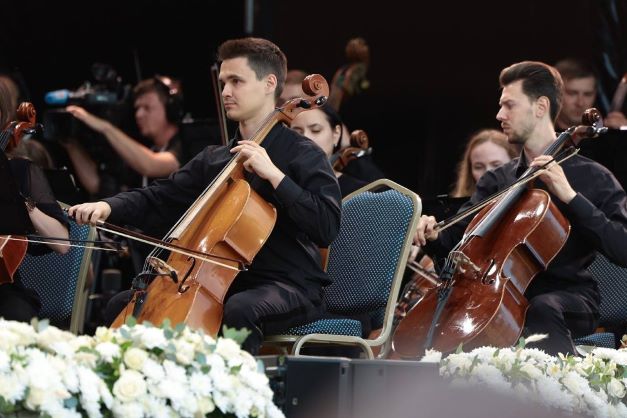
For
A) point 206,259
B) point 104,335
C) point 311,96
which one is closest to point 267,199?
point 311,96

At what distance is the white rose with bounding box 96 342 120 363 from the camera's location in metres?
1.98


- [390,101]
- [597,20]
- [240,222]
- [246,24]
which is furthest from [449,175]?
[240,222]

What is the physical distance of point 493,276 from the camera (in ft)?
11.0

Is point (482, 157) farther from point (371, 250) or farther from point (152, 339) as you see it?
point (152, 339)

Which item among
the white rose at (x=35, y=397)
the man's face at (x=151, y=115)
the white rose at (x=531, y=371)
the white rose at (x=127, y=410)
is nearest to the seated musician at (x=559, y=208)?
the white rose at (x=531, y=371)

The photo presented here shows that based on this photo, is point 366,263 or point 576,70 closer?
point 366,263

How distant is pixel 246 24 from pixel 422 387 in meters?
4.30

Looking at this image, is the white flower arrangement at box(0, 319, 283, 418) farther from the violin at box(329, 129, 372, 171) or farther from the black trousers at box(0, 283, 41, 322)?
the violin at box(329, 129, 372, 171)

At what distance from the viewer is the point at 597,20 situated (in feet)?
17.8

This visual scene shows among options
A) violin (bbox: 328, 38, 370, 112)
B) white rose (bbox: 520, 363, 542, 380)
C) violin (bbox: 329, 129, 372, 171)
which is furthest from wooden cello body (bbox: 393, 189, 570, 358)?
violin (bbox: 328, 38, 370, 112)

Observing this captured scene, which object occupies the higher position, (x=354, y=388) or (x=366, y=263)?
(x=354, y=388)

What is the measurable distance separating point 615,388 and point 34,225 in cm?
169

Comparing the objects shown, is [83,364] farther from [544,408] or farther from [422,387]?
[544,408]

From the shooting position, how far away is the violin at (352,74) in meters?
5.20
